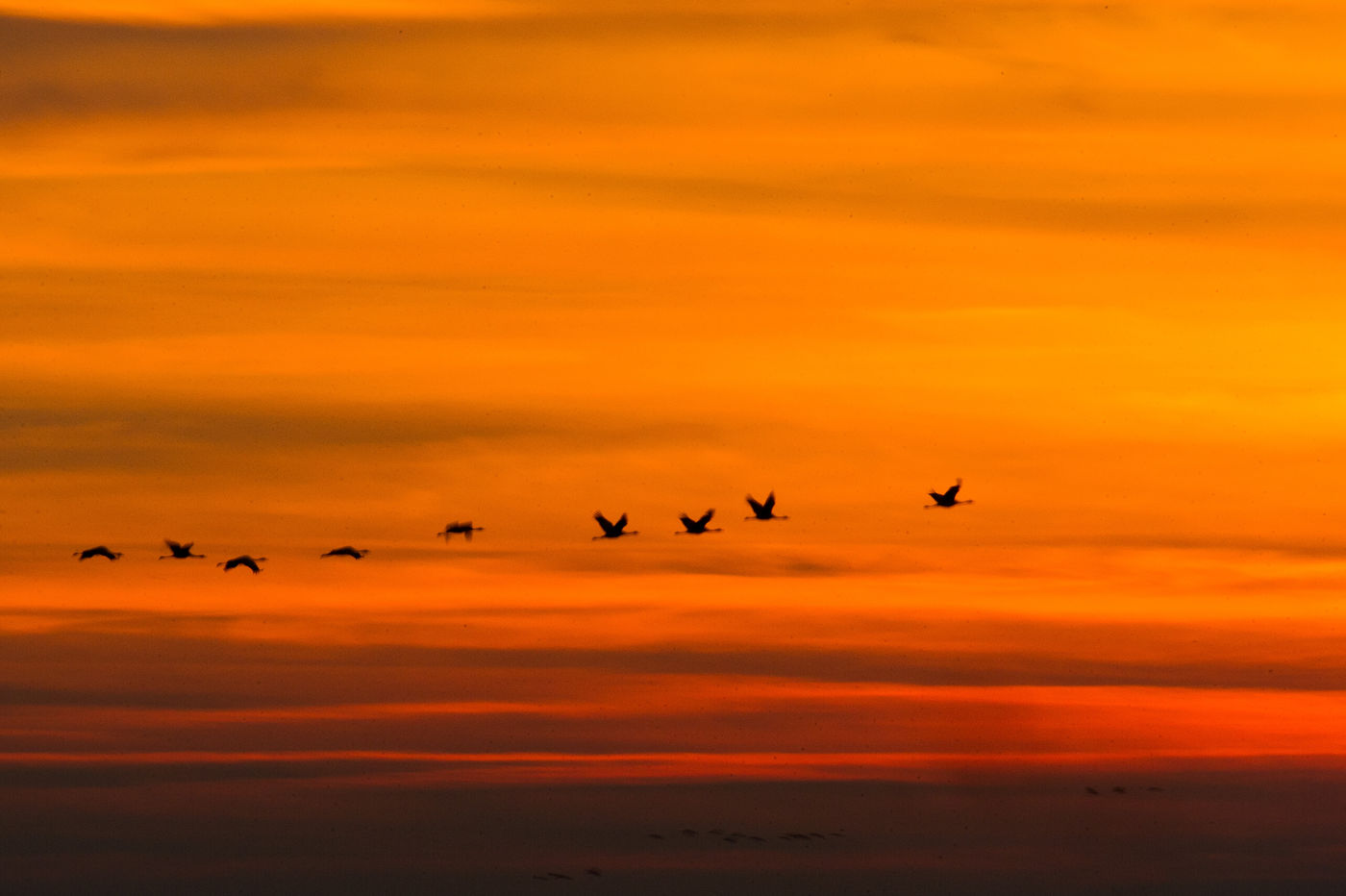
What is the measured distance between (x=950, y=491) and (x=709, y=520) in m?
15.0

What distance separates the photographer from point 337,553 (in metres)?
126

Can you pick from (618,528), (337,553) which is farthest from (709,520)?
(337,553)

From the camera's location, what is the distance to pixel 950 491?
13000 cm

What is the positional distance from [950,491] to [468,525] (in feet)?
97.5

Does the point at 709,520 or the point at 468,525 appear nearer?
the point at 468,525

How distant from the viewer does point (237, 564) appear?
131 meters

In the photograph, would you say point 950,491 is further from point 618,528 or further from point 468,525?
point 468,525

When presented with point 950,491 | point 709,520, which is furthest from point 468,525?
point 950,491

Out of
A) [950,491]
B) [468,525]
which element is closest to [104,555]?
[468,525]

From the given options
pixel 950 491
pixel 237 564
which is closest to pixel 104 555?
pixel 237 564

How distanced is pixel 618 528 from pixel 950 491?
20503mm

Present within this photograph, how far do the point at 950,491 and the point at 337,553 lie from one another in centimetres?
3732

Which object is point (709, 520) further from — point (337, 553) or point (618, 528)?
point (337, 553)

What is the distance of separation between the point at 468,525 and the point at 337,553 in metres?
8.50
